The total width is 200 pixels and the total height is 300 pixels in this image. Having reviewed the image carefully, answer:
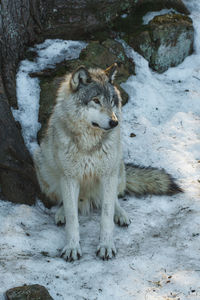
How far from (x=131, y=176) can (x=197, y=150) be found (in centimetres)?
140

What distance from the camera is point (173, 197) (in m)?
5.13

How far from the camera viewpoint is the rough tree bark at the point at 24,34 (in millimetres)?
4816

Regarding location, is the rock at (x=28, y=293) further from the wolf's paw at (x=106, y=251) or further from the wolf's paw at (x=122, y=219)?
the wolf's paw at (x=122, y=219)

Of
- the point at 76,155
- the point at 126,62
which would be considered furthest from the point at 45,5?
the point at 76,155

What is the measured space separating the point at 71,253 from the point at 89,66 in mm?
3729

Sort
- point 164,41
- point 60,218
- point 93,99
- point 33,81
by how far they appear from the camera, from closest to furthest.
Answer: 1. point 93,99
2. point 60,218
3. point 33,81
4. point 164,41

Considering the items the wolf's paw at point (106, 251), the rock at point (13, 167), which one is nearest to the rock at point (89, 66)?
the rock at point (13, 167)

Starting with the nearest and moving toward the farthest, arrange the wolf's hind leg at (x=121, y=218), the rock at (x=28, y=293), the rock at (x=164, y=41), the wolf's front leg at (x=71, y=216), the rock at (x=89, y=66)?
the rock at (x=28, y=293) → the wolf's front leg at (x=71, y=216) → the wolf's hind leg at (x=121, y=218) → the rock at (x=89, y=66) → the rock at (x=164, y=41)

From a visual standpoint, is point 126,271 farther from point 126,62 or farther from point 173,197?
point 126,62

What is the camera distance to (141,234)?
447 cm

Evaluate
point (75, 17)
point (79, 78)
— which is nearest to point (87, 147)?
point (79, 78)

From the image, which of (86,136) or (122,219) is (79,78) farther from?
(122,219)

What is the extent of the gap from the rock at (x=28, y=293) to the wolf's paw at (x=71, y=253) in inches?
31.5

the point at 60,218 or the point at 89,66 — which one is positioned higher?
the point at 89,66
